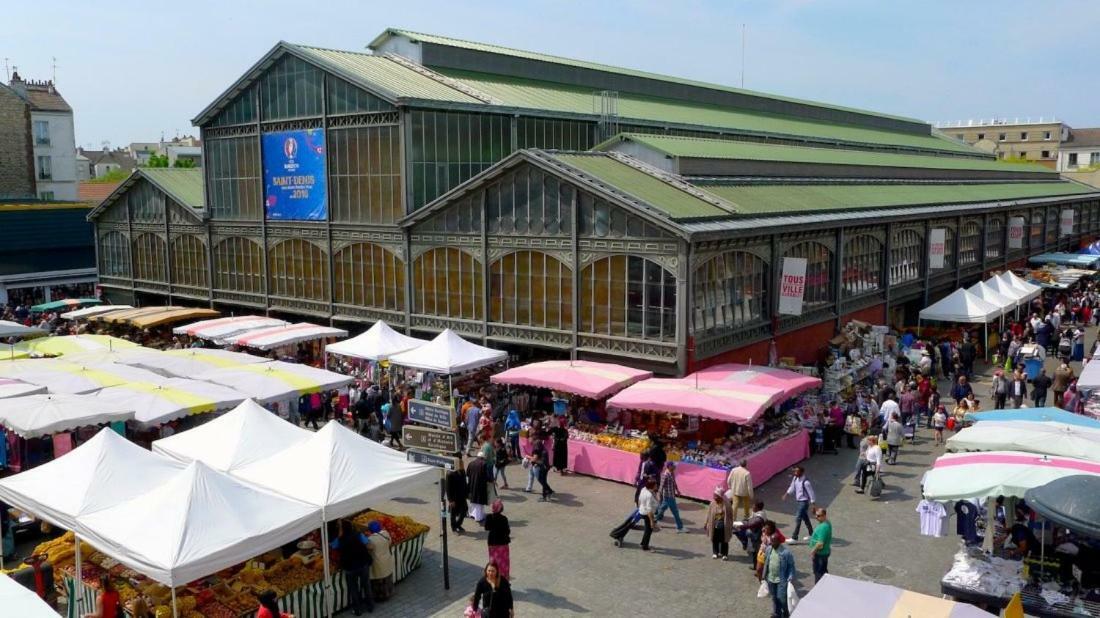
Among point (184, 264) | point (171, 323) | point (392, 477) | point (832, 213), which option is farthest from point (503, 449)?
point (184, 264)

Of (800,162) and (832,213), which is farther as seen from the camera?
(800,162)

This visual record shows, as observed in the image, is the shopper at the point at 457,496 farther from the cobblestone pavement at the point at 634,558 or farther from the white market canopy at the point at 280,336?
the white market canopy at the point at 280,336

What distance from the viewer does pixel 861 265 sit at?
31797mm

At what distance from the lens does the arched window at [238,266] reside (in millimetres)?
35219

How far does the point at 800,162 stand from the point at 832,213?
6.48 metres

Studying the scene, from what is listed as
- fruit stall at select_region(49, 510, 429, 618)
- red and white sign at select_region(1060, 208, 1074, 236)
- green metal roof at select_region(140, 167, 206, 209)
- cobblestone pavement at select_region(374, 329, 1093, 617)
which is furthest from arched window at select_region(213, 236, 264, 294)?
red and white sign at select_region(1060, 208, 1074, 236)

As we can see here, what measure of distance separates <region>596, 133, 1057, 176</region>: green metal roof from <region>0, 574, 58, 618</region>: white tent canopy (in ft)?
72.4

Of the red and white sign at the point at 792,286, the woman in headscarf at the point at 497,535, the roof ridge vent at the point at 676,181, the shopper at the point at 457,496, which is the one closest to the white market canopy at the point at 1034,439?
the woman in headscarf at the point at 497,535

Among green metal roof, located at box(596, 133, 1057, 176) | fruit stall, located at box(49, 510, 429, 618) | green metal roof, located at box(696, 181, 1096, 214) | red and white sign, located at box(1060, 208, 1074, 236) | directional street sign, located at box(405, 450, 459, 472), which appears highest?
green metal roof, located at box(596, 133, 1057, 176)

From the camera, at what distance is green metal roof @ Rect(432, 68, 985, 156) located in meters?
34.6

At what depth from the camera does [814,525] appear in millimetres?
16594

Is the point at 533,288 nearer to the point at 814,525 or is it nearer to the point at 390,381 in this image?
the point at 390,381

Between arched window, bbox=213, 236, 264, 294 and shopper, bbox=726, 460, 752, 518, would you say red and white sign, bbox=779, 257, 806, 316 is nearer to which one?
shopper, bbox=726, 460, 752, 518

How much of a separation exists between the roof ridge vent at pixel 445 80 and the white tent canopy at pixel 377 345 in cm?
999
